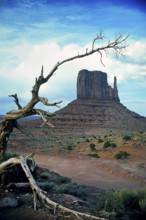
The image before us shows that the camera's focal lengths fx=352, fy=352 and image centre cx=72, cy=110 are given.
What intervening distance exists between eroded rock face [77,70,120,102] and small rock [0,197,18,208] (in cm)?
10880

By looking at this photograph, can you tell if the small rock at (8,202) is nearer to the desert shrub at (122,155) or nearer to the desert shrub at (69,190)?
the desert shrub at (69,190)

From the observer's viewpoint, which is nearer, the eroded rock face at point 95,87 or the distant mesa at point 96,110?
the distant mesa at point 96,110

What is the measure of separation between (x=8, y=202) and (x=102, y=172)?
463 inches

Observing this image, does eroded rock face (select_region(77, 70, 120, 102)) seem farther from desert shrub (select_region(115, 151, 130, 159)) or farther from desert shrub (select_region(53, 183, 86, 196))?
desert shrub (select_region(53, 183, 86, 196))

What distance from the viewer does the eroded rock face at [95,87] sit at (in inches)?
4690

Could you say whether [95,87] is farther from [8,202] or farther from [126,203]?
[8,202]

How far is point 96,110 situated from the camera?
102 metres

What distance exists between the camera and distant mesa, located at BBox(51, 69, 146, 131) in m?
91.6

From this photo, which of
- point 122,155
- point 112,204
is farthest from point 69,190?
Answer: point 122,155

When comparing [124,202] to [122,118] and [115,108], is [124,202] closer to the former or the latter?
[122,118]

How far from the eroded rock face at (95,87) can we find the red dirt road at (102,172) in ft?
311

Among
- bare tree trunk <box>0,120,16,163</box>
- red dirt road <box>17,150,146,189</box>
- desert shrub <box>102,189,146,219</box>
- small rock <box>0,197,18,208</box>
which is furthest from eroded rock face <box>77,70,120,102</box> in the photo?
small rock <box>0,197,18,208</box>

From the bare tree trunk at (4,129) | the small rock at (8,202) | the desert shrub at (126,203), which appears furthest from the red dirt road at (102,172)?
the small rock at (8,202)

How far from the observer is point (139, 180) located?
17438 millimetres
